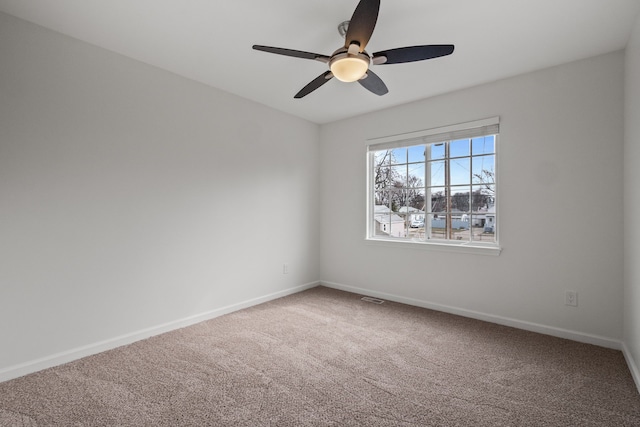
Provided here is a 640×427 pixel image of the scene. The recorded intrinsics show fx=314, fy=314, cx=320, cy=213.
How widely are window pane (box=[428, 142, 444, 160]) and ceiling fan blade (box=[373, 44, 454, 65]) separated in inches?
70.9

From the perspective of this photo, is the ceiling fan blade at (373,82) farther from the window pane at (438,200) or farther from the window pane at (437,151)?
the window pane at (438,200)

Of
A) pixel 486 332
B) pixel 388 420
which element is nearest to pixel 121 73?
pixel 388 420

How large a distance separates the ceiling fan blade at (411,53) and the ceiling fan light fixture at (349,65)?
3.8 inches

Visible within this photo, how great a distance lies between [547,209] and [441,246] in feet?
3.41

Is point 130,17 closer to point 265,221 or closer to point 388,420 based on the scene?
point 265,221

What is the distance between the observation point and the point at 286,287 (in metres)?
4.17

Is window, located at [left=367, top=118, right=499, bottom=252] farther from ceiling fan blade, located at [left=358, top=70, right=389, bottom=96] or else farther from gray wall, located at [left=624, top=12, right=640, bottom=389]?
ceiling fan blade, located at [left=358, top=70, right=389, bottom=96]

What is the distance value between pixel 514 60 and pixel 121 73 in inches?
131

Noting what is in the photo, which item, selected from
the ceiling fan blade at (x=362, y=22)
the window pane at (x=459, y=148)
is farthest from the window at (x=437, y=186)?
the ceiling fan blade at (x=362, y=22)

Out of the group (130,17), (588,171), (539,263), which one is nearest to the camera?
(130,17)

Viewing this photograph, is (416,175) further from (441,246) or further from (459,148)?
(441,246)

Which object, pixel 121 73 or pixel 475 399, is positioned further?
pixel 121 73

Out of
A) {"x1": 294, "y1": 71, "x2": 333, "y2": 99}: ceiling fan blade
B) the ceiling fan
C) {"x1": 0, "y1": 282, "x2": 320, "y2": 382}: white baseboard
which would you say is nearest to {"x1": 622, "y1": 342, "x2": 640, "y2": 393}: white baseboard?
the ceiling fan

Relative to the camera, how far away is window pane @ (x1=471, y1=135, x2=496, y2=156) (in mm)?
3240
